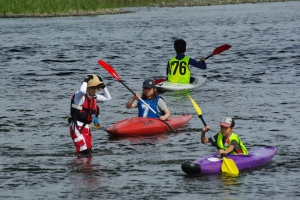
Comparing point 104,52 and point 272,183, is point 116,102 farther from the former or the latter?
point 104,52

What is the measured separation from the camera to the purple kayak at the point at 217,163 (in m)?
10.8

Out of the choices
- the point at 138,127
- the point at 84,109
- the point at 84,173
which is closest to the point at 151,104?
the point at 138,127

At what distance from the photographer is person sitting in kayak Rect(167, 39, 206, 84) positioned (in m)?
18.9

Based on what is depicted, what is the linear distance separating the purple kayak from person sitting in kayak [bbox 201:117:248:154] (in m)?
0.13

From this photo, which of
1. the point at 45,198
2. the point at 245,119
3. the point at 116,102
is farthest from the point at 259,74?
the point at 45,198

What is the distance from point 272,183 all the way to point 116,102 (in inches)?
346

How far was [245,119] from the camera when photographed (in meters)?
16.1

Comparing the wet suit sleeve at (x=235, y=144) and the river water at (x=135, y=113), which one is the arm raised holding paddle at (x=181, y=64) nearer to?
the river water at (x=135, y=113)

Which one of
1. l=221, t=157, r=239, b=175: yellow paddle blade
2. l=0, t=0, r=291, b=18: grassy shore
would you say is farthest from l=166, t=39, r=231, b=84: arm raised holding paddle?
l=0, t=0, r=291, b=18: grassy shore

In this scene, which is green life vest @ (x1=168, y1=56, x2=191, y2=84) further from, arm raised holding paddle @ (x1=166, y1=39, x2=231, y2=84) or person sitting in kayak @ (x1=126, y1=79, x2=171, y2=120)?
person sitting in kayak @ (x1=126, y1=79, x2=171, y2=120)

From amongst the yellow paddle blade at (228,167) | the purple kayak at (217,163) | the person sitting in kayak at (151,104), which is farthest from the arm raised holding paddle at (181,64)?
the yellow paddle blade at (228,167)

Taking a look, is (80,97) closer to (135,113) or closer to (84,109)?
(84,109)

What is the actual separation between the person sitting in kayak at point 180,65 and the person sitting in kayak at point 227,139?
7750 mm

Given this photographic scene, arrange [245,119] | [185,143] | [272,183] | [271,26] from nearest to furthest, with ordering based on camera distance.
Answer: [272,183] < [185,143] < [245,119] < [271,26]
